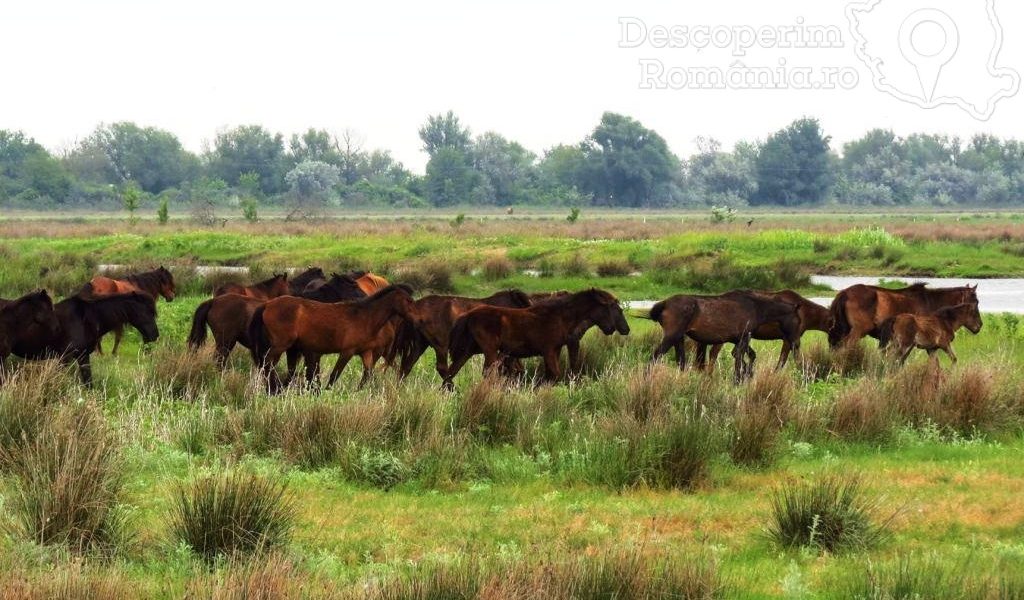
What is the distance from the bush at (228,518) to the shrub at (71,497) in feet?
1.44

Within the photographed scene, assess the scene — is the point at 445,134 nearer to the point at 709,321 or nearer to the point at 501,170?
the point at 501,170

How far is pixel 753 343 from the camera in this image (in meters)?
19.5

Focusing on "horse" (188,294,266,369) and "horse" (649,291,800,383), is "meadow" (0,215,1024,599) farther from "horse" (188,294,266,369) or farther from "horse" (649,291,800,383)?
"horse" (649,291,800,383)

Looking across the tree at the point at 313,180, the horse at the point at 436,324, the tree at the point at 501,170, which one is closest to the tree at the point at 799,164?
the tree at the point at 501,170

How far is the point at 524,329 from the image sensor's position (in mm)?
13648

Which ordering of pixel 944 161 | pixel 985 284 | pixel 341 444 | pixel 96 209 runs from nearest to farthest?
pixel 341 444
pixel 985 284
pixel 96 209
pixel 944 161

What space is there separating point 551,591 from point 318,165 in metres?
113

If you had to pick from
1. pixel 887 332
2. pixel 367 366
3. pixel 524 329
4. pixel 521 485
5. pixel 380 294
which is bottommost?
pixel 521 485

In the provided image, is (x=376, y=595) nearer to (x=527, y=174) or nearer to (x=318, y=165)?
(x=318, y=165)

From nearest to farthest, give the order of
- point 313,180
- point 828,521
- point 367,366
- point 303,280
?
point 828,521 < point 367,366 < point 303,280 < point 313,180

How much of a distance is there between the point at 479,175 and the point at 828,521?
386ft

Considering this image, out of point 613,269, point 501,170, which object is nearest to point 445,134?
point 501,170

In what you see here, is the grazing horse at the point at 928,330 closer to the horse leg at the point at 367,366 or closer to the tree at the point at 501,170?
the horse leg at the point at 367,366

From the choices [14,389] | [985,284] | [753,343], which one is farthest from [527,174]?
[14,389]
